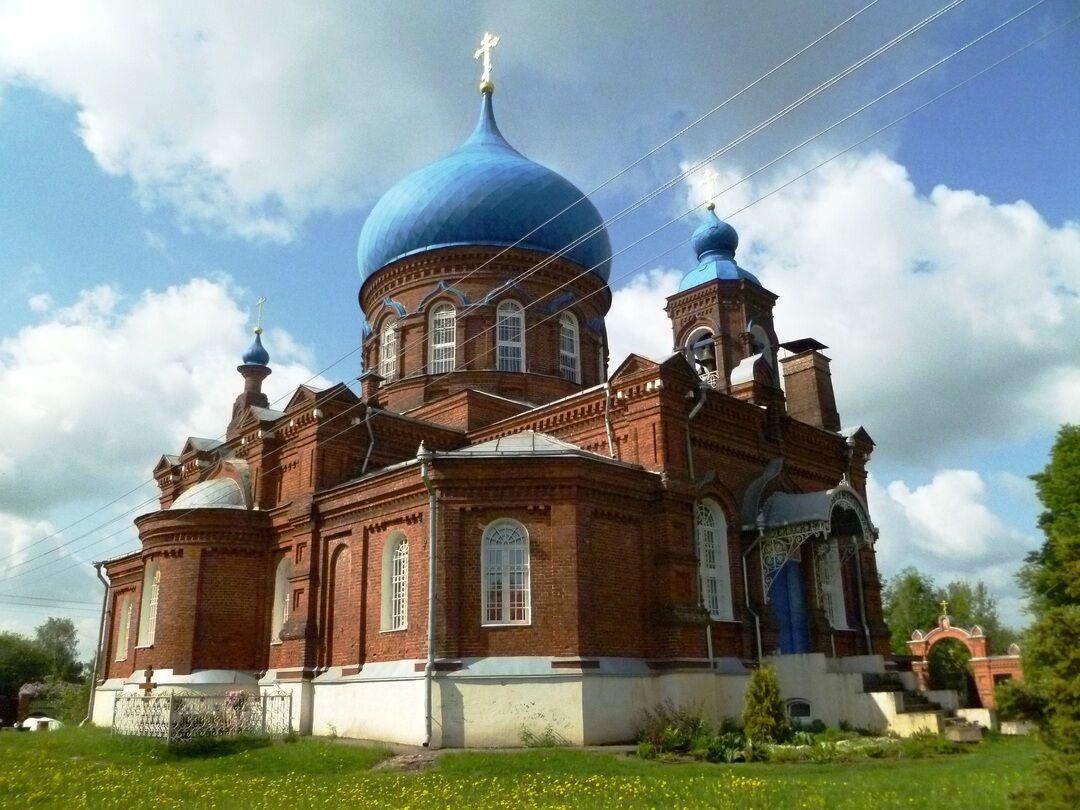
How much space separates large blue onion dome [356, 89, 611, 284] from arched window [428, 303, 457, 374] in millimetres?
1573

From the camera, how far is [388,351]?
23031 millimetres

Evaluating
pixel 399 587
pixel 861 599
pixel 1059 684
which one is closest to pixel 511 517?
pixel 399 587

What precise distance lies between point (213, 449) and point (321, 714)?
27.2ft

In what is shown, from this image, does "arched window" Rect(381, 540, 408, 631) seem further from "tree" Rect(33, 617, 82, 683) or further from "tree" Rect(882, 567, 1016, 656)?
"tree" Rect(33, 617, 82, 683)

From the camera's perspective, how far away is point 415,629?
583 inches

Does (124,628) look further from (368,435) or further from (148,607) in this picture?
(368,435)

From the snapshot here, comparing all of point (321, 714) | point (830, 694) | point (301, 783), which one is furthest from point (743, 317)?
point (301, 783)

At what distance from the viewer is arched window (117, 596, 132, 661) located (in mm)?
21906

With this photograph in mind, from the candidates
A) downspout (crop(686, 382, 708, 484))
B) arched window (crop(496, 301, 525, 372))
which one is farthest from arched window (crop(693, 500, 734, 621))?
arched window (crop(496, 301, 525, 372))

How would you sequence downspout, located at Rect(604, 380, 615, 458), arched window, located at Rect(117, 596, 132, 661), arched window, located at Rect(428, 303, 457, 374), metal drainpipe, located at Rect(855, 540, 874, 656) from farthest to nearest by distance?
1. arched window, located at Rect(428, 303, 457, 374)
2. arched window, located at Rect(117, 596, 132, 661)
3. metal drainpipe, located at Rect(855, 540, 874, 656)
4. downspout, located at Rect(604, 380, 615, 458)

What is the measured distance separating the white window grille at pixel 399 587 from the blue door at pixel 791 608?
6788 millimetres

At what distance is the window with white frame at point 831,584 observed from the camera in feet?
60.8

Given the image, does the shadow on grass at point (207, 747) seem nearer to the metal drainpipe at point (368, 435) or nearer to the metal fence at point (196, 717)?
the metal fence at point (196, 717)

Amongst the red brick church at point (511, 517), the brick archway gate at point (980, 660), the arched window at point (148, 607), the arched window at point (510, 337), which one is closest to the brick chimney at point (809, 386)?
the red brick church at point (511, 517)
